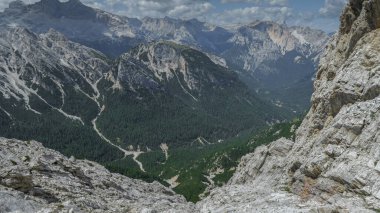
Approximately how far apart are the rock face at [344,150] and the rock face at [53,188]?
13.1 m

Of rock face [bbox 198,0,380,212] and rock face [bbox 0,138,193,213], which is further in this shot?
rock face [bbox 0,138,193,213]

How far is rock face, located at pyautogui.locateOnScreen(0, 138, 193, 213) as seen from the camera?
191 feet

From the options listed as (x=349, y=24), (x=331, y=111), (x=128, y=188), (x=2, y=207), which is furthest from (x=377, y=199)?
(x=128, y=188)

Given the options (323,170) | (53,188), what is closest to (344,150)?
(323,170)

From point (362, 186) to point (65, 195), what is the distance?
1633 inches

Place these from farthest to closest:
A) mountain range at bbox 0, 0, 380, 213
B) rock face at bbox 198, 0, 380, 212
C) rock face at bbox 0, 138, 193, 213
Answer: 1. rock face at bbox 0, 138, 193, 213
2. mountain range at bbox 0, 0, 380, 213
3. rock face at bbox 198, 0, 380, 212

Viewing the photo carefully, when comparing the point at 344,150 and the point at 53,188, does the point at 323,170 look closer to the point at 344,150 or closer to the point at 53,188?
the point at 344,150

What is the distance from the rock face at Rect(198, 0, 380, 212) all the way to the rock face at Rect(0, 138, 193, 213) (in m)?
13.1

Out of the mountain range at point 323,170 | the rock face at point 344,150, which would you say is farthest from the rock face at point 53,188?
the rock face at point 344,150

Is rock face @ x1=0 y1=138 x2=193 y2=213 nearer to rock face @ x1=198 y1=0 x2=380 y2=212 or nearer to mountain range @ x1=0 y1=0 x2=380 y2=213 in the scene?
mountain range @ x1=0 y1=0 x2=380 y2=213

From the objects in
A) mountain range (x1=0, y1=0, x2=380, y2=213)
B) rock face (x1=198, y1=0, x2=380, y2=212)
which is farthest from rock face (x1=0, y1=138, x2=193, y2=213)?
rock face (x1=198, y1=0, x2=380, y2=212)

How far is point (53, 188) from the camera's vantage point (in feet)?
246

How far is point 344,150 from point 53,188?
42970 mm

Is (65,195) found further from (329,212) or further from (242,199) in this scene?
(329,212)
